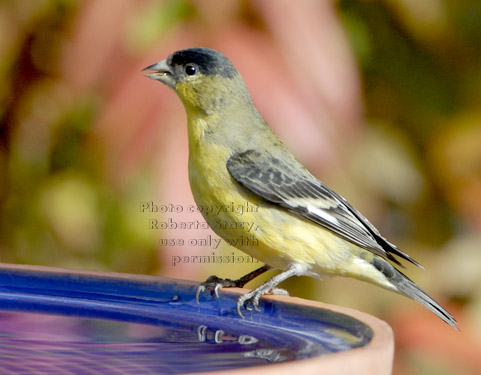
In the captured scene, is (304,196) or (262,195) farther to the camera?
(304,196)

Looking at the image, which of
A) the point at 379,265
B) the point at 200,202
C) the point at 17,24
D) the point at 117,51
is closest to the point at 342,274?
the point at 379,265

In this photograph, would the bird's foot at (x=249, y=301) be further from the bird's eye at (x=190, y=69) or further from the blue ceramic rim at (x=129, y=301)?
the bird's eye at (x=190, y=69)

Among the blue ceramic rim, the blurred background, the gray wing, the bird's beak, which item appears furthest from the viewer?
the gray wing

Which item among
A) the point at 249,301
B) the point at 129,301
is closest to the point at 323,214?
the point at 249,301

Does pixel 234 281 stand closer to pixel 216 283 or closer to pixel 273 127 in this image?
pixel 216 283

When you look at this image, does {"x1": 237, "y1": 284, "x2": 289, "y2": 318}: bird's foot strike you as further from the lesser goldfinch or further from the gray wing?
the gray wing

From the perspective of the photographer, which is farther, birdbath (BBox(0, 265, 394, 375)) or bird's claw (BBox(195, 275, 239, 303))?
bird's claw (BBox(195, 275, 239, 303))

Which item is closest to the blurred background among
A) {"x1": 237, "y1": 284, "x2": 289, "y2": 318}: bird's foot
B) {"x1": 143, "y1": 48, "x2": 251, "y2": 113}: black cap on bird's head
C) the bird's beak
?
the bird's beak
